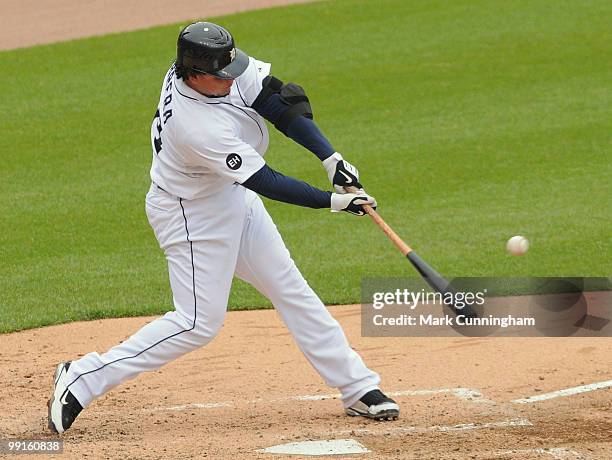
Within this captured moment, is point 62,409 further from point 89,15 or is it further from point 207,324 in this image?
point 89,15

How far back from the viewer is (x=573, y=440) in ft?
15.9

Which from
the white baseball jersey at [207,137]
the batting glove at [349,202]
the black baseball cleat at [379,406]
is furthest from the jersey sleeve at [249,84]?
the black baseball cleat at [379,406]

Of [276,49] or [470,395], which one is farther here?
[276,49]

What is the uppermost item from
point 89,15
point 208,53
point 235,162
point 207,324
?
point 89,15

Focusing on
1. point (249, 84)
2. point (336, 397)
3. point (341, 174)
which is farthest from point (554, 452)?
point (249, 84)

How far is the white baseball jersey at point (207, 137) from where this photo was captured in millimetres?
4852

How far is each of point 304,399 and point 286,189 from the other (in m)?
1.26

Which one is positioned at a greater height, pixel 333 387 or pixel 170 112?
pixel 170 112

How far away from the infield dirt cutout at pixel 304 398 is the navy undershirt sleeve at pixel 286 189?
104 cm

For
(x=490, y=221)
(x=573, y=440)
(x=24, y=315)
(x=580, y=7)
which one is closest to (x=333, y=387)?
(x=573, y=440)

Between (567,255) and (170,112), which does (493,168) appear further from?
(170,112)

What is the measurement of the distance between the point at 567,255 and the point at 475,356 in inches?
79.8

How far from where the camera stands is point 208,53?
4.87 metres

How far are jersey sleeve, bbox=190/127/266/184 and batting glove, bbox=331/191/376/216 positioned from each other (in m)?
0.37
